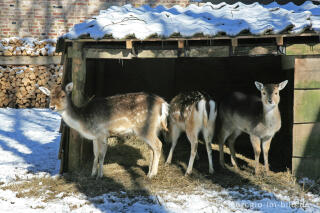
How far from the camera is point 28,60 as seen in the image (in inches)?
522

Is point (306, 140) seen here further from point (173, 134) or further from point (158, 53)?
point (158, 53)

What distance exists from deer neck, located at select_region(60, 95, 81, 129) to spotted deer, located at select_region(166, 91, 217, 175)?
1.94 m

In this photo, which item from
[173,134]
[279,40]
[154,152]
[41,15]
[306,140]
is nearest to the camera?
[279,40]

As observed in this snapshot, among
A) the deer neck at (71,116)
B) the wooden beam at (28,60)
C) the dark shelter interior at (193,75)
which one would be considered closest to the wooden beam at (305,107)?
the dark shelter interior at (193,75)

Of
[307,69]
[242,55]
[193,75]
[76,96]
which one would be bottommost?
[76,96]

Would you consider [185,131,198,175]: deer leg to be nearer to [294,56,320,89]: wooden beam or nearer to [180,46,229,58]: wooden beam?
[180,46,229,58]: wooden beam

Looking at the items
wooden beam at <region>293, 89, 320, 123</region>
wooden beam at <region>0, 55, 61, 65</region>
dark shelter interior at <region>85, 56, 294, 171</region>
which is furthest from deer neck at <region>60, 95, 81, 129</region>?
wooden beam at <region>0, 55, 61, 65</region>

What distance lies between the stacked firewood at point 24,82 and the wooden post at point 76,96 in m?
6.87

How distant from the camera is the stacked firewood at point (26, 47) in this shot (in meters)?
13.2

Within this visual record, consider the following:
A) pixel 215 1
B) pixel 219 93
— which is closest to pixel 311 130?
pixel 219 93

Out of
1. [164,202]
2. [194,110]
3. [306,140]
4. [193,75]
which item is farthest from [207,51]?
[193,75]

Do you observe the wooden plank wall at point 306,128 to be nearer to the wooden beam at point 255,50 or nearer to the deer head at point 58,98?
the wooden beam at point 255,50

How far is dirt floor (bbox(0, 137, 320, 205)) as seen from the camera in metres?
5.97

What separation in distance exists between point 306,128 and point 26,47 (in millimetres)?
10515
